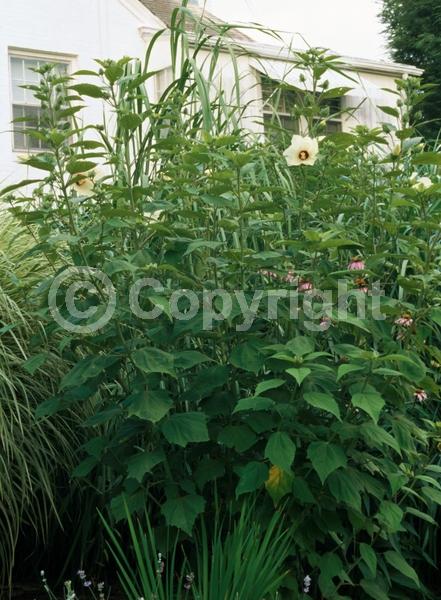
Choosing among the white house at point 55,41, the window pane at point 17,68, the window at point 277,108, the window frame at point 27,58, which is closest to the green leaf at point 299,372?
the window at point 277,108

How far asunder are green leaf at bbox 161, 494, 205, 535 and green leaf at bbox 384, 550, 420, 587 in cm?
58

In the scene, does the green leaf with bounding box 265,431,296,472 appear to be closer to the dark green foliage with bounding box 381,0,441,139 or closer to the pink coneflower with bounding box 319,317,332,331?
the pink coneflower with bounding box 319,317,332,331

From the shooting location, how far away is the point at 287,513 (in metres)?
2.35

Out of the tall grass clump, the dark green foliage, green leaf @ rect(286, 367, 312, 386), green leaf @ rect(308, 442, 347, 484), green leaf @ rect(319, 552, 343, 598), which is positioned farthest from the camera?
the dark green foliage

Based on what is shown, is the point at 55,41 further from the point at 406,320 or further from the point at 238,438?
the point at 238,438

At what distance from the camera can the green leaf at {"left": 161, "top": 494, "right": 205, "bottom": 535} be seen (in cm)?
225

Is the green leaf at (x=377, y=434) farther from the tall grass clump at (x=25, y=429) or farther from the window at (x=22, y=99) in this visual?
the window at (x=22, y=99)

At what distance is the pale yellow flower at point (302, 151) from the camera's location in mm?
2436

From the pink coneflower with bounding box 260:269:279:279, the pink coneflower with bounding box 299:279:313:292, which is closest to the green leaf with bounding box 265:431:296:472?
the pink coneflower with bounding box 299:279:313:292

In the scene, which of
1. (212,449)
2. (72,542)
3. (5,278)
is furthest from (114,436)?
(5,278)

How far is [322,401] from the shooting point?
6.81ft

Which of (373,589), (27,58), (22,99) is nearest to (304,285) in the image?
(373,589)

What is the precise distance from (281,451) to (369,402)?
0.24 meters

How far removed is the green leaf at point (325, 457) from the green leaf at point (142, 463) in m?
0.39
